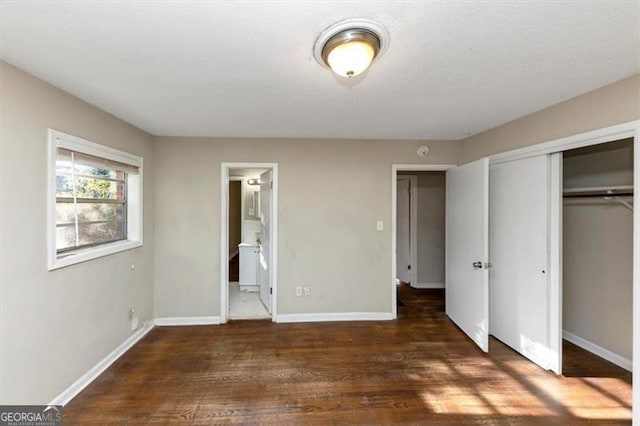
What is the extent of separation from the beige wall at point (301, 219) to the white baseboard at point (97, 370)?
1.32 feet

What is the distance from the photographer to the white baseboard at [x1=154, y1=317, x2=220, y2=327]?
335 centimetres

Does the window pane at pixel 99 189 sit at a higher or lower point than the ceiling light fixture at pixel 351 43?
lower

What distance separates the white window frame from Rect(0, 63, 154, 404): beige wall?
0.04 meters

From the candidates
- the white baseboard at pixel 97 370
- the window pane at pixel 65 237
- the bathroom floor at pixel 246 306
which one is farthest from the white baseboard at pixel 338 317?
the window pane at pixel 65 237

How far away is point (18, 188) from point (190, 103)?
1.22m

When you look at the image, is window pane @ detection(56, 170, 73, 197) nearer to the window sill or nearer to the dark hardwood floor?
the window sill

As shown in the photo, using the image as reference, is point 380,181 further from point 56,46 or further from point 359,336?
point 56,46

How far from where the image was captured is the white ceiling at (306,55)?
1.18m

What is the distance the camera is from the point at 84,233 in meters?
2.36

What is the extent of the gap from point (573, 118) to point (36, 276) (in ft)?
13.1

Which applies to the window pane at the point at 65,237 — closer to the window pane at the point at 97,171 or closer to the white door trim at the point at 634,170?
the window pane at the point at 97,171

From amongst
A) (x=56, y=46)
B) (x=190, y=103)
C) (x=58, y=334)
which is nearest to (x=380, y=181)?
(x=190, y=103)

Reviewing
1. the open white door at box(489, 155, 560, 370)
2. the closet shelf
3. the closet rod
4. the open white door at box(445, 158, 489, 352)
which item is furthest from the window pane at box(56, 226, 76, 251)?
the closet rod

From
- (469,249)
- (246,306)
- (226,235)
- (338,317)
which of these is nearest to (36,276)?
(226,235)
